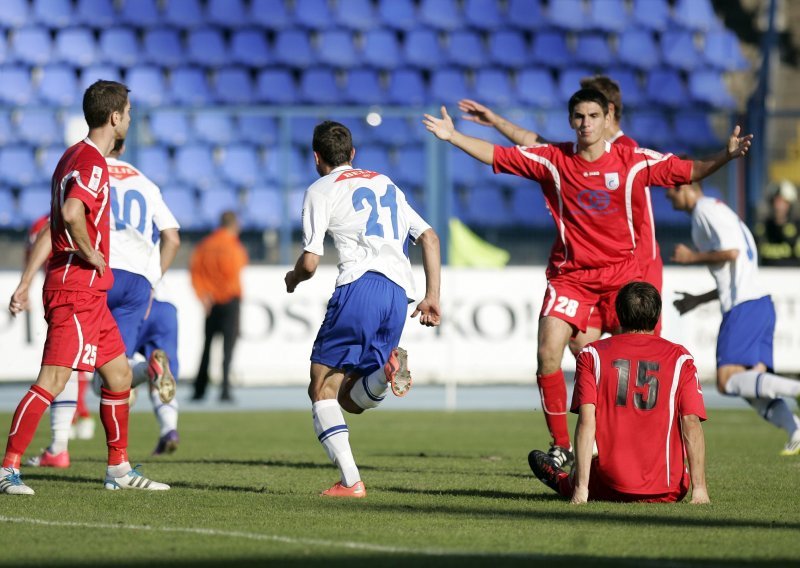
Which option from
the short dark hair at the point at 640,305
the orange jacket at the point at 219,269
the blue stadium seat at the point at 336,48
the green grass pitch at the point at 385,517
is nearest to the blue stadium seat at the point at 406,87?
the blue stadium seat at the point at 336,48

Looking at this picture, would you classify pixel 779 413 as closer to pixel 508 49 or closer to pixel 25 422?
pixel 25 422

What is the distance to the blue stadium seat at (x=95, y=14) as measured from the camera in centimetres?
2186

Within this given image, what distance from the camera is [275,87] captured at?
70.5ft

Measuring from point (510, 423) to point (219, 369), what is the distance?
5.49 meters

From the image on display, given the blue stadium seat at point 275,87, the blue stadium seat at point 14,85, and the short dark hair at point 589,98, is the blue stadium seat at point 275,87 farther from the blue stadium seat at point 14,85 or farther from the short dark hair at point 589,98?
the short dark hair at point 589,98

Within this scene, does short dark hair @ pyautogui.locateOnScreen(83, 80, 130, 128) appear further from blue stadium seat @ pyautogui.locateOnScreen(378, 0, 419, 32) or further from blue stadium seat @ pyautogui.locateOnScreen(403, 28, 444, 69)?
blue stadium seat @ pyautogui.locateOnScreen(378, 0, 419, 32)

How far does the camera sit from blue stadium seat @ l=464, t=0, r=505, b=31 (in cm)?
2238

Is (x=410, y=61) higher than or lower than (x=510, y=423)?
higher

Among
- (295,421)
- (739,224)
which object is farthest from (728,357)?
(295,421)

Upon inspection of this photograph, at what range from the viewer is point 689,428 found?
6.38 m

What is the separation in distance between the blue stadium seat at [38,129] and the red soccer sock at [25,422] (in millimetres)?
13080

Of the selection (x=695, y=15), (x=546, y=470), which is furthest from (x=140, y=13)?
(x=546, y=470)

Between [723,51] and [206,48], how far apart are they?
8.46 metres

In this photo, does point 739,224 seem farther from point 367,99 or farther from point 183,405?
point 367,99
